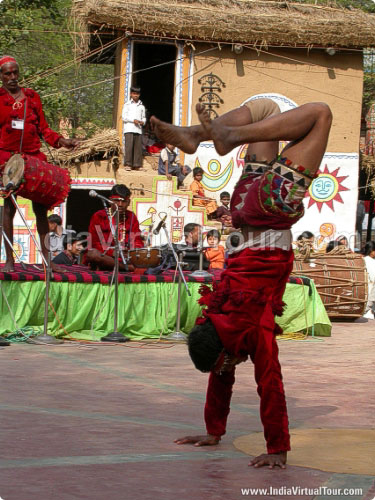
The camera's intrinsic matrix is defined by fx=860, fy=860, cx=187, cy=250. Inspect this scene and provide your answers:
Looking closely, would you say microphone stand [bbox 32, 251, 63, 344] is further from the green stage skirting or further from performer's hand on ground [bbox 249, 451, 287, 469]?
performer's hand on ground [bbox 249, 451, 287, 469]

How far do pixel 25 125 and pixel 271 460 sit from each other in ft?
19.0

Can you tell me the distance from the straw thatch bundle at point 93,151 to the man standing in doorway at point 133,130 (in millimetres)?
334

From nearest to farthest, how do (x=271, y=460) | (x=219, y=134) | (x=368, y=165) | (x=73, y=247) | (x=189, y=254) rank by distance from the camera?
(x=219, y=134) < (x=271, y=460) < (x=189, y=254) < (x=73, y=247) < (x=368, y=165)

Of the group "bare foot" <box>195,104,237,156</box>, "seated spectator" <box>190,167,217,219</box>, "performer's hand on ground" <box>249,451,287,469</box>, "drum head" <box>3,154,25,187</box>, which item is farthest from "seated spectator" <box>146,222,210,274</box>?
"bare foot" <box>195,104,237,156</box>

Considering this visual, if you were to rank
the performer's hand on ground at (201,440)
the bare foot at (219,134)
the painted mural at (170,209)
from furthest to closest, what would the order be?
the painted mural at (170,209) < the performer's hand on ground at (201,440) < the bare foot at (219,134)

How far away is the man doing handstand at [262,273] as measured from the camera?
172 inches

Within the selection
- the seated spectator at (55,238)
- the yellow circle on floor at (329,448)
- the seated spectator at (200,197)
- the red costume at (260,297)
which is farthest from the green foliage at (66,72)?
the red costume at (260,297)

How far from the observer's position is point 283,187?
14.8ft

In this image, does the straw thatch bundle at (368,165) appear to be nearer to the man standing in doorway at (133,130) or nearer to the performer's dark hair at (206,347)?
the man standing in doorway at (133,130)

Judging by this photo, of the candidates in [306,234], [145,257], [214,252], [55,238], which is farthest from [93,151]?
[145,257]

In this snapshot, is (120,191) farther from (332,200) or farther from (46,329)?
(332,200)

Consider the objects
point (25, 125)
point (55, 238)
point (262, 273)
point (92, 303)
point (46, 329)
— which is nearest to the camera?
point (262, 273)

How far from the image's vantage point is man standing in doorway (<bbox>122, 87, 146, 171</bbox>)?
701 inches

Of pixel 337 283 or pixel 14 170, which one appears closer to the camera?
pixel 14 170
